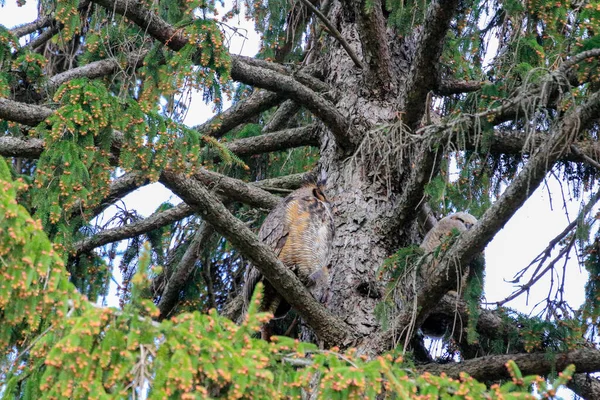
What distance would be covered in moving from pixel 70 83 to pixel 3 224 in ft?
6.01

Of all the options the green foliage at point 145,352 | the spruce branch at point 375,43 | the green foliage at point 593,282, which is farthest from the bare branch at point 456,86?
the green foliage at point 145,352

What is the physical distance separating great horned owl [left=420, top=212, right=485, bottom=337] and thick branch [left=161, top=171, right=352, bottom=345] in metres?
0.73

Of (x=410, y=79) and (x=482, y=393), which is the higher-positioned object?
(x=410, y=79)

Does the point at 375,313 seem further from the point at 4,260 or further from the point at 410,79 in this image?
the point at 4,260

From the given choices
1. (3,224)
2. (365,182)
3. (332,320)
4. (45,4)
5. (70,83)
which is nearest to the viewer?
(3,224)

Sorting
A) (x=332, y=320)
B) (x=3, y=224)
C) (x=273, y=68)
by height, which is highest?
(x=273, y=68)

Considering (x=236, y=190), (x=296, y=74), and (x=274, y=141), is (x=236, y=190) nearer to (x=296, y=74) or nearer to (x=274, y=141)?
(x=274, y=141)

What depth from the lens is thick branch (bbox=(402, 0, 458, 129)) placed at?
17.4ft

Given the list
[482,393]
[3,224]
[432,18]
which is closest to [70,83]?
[3,224]

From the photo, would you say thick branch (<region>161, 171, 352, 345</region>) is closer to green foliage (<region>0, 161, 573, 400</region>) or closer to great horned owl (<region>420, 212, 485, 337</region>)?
great horned owl (<region>420, 212, 485, 337</region>)

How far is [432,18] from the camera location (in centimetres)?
536

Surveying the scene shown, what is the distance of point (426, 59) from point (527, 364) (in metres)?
1.99

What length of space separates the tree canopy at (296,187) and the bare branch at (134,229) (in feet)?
Answer: 0.05

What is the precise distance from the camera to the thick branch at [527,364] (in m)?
5.55
